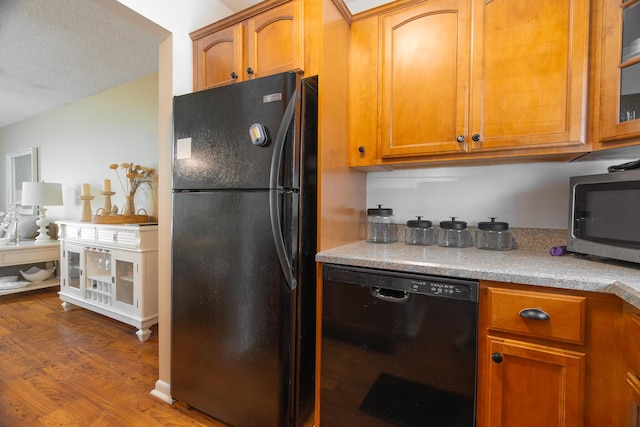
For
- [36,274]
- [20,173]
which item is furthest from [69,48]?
[20,173]

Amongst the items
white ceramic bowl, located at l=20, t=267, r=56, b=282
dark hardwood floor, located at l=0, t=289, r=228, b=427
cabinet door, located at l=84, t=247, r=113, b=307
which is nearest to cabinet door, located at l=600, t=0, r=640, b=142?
dark hardwood floor, located at l=0, t=289, r=228, b=427

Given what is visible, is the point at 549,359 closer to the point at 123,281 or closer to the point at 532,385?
the point at 532,385

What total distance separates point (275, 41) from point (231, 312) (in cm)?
137

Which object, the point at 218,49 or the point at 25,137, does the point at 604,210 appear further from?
the point at 25,137

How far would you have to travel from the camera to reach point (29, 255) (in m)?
Answer: 3.48

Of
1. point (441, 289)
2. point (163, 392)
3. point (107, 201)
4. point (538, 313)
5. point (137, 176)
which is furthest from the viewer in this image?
point (107, 201)

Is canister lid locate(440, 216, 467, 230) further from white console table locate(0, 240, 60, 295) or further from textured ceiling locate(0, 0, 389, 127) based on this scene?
white console table locate(0, 240, 60, 295)

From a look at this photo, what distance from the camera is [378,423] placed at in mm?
1213

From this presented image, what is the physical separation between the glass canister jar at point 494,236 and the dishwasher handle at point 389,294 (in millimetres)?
627

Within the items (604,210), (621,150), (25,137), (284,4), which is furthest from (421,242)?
(25,137)

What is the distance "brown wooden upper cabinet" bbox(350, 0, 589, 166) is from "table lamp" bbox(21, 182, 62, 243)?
414 centimetres

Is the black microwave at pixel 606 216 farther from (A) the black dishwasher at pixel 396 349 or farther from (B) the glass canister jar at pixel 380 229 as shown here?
(B) the glass canister jar at pixel 380 229

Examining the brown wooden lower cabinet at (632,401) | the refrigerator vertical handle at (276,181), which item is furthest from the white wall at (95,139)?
the brown wooden lower cabinet at (632,401)

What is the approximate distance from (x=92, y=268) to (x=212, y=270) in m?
2.29
